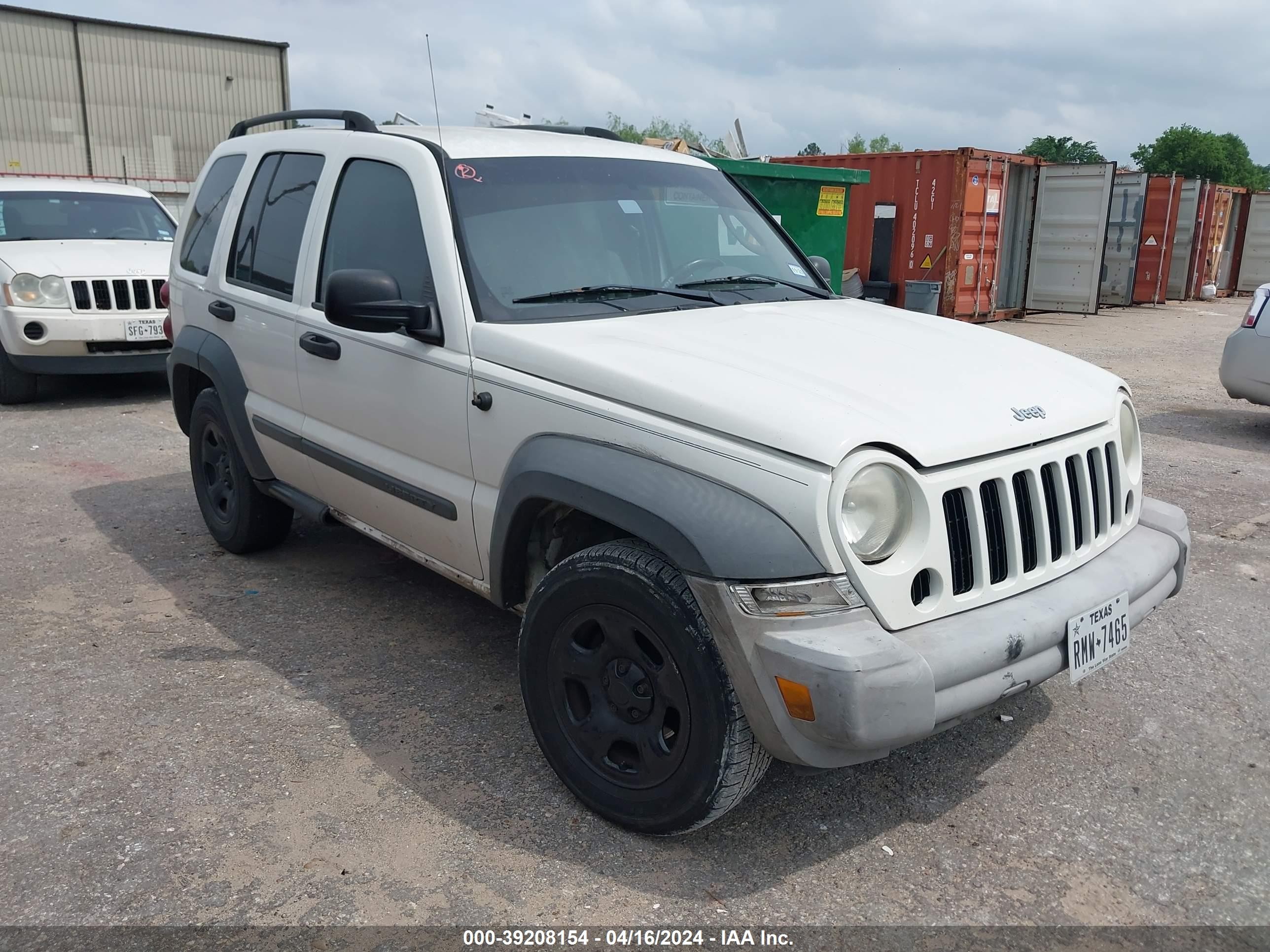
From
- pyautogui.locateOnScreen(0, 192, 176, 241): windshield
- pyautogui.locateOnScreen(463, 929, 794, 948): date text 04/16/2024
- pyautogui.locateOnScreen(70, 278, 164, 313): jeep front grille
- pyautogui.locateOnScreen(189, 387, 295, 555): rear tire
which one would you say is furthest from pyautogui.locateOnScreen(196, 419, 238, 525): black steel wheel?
pyautogui.locateOnScreen(0, 192, 176, 241): windshield

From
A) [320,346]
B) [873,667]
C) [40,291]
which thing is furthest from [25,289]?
[873,667]

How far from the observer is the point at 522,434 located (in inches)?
119

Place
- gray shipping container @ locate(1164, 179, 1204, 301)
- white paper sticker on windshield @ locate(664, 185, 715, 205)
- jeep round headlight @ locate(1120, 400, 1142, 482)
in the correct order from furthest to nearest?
1. gray shipping container @ locate(1164, 179, 1204, 301)
2. white paper sticker on windshield @ locate(664, 185, 715, 205)
3. jeep round headlight @ locate(1120, 400, 1142, 482)

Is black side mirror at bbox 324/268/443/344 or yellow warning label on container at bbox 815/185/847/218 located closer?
black side mirror at bbox 324/268/443/344

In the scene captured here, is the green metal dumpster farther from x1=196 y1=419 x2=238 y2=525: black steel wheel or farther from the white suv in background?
x1=196 y1=419 x2=238 y2=525: black steel wheel

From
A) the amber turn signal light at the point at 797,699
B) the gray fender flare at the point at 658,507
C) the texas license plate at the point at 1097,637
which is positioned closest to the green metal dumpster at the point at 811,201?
the texas license plate at the point at 1097,637

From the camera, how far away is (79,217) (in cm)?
949

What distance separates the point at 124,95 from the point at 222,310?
25094mm

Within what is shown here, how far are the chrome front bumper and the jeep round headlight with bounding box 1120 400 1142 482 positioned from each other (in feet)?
2.82

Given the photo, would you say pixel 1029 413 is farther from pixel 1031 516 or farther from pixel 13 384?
pixel 13 384

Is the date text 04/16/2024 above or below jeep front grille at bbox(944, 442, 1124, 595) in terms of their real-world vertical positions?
below

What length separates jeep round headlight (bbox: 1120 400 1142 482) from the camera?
333 centimetres

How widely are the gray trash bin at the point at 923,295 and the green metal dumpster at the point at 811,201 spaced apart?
4.15m

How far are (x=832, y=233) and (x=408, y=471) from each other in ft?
27.8
